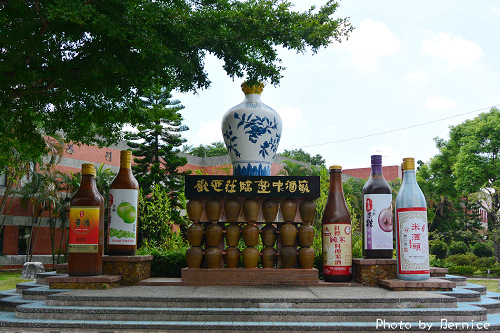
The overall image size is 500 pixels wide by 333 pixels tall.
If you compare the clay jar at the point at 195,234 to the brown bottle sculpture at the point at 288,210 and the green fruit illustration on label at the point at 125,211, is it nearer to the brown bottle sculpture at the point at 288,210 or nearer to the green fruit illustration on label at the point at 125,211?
the green fruit illustration on label at the point at 125,211

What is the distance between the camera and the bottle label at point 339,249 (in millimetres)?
5879

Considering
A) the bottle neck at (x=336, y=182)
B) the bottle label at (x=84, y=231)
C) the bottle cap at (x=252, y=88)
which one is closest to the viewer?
the bottle label at (x=84, y=231)

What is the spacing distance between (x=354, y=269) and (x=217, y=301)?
6.97ft

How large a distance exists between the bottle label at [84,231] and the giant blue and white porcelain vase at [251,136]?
2.00m

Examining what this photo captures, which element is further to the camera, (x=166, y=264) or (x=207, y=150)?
(x=207, y=150)

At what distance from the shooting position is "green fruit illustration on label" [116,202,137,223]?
5.95 meters

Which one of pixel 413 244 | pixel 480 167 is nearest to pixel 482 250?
pixel 480 167

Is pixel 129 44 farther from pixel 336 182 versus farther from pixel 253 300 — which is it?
pixel 253 300

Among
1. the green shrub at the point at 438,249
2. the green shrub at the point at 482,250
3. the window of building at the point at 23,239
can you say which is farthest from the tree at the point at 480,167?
the window of building at the point at 23,239

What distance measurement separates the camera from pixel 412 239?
215 inches

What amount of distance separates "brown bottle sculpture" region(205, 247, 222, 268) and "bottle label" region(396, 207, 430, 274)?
2.10 metres

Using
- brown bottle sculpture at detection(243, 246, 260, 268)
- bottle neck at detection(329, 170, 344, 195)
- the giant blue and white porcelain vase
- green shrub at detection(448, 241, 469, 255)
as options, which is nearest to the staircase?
brown bottle sculpture at detection(243, 246, 260, 268)

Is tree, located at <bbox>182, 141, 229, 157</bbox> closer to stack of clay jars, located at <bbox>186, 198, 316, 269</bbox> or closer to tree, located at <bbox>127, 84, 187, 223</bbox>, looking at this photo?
tree, located at <bbox>127, 84, 187, 223</bbox>

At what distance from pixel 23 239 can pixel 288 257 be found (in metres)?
18.4
